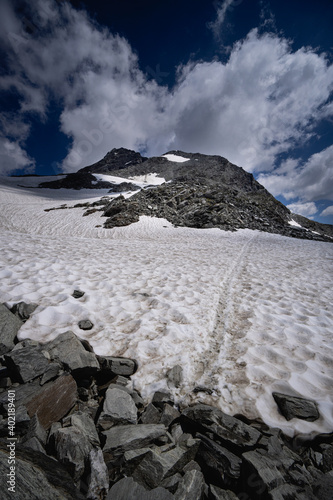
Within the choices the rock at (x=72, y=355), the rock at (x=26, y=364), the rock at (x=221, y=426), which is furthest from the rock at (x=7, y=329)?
the rock at (x=221, y=426)

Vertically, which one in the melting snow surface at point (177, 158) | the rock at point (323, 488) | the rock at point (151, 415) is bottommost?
the rock at point (151, 415)

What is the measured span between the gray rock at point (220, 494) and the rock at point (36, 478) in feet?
3.64

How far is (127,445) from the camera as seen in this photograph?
188 centimetres

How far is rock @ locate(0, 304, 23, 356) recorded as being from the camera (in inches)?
112

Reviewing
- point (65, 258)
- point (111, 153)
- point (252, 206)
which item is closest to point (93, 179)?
point (252, 206)

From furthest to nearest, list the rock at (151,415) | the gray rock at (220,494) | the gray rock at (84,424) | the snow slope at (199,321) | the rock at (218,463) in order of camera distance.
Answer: the snow slope at (199,321)
the rock at (151,415)
the gray rock at (84,424)
the rock at (218,463)
the gray rock at (220,494)

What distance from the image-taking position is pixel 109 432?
2.01 meters

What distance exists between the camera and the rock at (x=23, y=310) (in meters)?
3.62

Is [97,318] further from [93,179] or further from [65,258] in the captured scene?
[93,179]

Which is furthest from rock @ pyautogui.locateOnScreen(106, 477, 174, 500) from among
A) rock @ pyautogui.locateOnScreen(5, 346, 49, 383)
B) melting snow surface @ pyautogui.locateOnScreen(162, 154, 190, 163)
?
melting snow surface @ pyautogui.locateOnScreen(162, 154, 190, 163)

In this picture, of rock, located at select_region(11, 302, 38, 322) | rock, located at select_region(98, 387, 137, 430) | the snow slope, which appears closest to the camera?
rock, located at select_region(98, 387, 137, 430)

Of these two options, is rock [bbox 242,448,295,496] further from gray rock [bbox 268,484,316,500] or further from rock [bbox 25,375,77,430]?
rock [bbox 25,375,77,430]

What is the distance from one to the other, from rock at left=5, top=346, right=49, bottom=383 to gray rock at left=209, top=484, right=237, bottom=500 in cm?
228

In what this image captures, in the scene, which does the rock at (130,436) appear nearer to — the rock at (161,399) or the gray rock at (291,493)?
the rock at (161,399)
